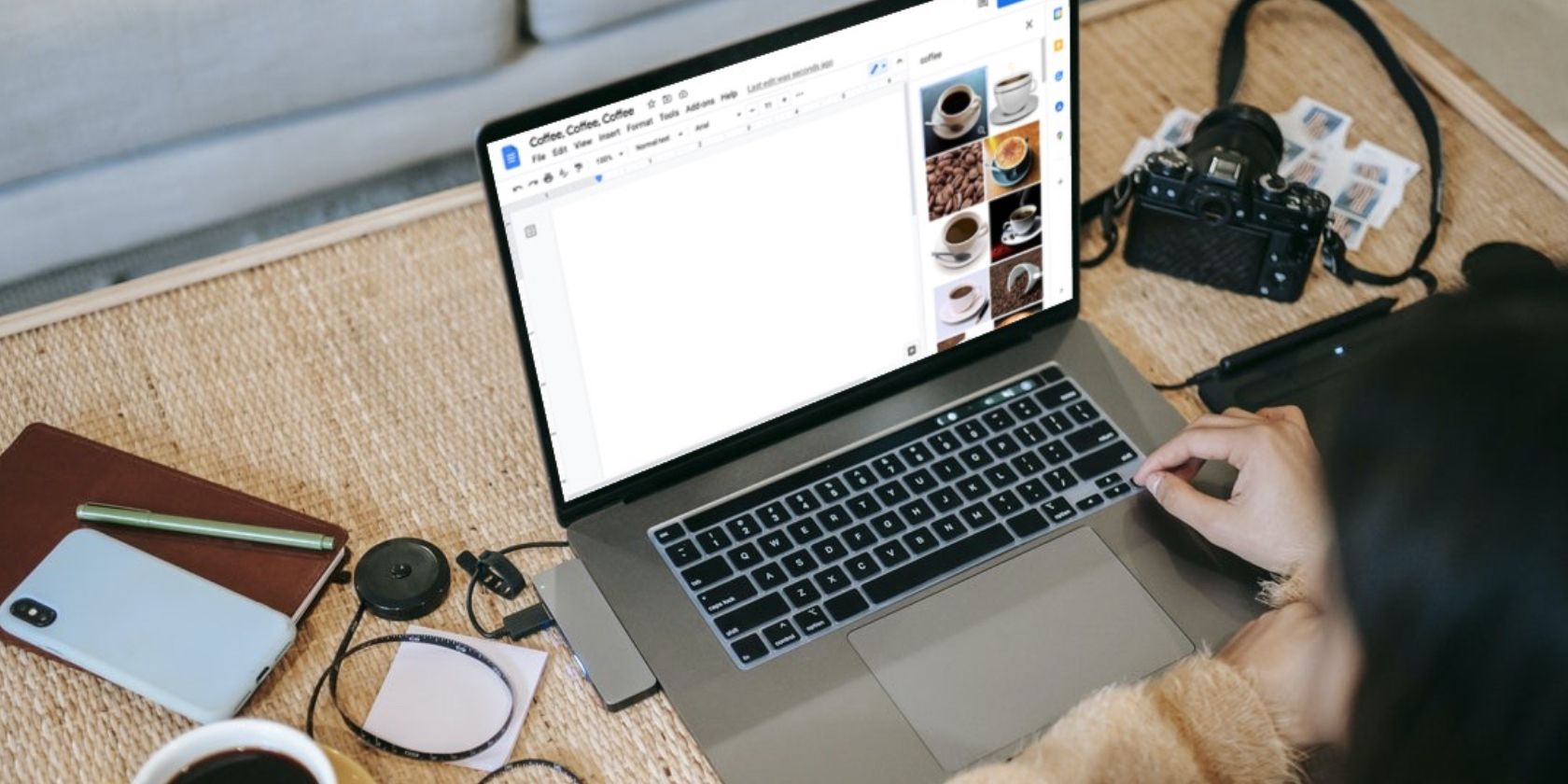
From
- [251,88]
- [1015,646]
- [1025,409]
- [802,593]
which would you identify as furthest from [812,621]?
[251,88]

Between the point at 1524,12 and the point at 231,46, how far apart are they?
4.32 feet

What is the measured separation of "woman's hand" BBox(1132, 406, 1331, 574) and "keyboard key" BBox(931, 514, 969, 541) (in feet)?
0.42

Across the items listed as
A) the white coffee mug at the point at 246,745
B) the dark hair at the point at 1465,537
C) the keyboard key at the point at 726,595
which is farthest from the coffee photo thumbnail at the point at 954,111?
the white coffee mug at the point at 246,745

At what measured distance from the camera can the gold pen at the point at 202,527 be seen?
3.17 feet

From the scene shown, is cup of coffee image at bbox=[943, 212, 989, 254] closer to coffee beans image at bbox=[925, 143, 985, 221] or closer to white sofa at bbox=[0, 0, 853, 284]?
coffee beans image at bbox=[925, 143, 985, 221]

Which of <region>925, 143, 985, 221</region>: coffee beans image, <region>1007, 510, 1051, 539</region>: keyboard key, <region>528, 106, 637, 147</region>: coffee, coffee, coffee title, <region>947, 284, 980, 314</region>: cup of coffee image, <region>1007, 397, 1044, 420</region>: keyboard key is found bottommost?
<region>1007, 510, 1051, 539</region>: keyboard key

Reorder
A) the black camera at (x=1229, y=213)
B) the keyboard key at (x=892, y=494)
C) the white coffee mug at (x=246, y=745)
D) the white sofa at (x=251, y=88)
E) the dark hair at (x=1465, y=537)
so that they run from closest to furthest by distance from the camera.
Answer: the dark hair at (x=1465, y=537) < the white coffee mug at (x=246, y=745) < the keyboard key at (x=892, y=494) < the black camera at (x=1229, y=213) < the white sofa at (x=251, y=88)

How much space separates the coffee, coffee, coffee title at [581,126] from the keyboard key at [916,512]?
12.4 inches

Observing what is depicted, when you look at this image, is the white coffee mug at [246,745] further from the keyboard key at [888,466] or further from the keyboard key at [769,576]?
the keyboard key at [888,466]

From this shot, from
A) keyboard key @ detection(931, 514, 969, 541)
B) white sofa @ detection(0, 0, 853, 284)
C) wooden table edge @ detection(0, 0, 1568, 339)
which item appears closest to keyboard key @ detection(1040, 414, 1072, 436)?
keyboard key @ detection(931, 514, 969, 541)

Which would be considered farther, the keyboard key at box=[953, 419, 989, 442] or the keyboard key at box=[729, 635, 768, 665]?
the keyboard key at box=[953, 419, 989, 442]

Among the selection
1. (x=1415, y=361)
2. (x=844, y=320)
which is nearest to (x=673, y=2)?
(x=844, y=320)

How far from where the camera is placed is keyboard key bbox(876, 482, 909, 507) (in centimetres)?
99

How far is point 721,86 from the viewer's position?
90 centimetres
